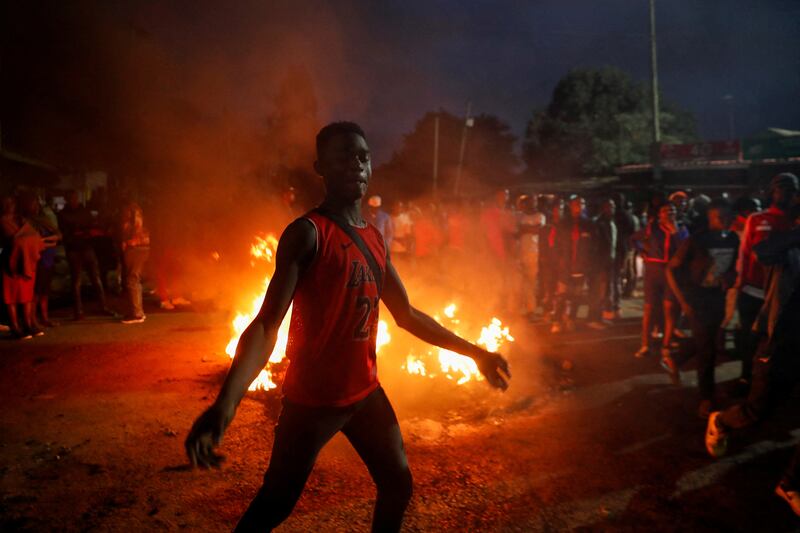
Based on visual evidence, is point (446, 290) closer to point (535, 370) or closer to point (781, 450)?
point (535, 370)

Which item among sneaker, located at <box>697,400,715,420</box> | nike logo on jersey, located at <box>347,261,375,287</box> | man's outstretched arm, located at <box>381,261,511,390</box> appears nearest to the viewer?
nike logo on jersey, located at <box>347,261,375,287</box>

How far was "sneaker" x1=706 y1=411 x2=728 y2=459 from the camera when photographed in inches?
157

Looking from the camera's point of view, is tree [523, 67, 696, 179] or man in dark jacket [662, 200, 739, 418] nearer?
man in dark jacket [662, 200, 739, 418]

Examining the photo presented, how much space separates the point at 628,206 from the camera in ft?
35.9

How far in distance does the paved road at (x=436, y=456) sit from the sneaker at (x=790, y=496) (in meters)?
0.09

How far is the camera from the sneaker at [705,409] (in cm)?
491

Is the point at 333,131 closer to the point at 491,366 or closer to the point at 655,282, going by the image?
the point at 491,366

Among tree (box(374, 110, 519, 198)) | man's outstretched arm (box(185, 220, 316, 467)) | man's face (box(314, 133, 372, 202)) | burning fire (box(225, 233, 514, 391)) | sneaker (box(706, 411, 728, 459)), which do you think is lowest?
sneaker (box(706, 411, 728, 459))

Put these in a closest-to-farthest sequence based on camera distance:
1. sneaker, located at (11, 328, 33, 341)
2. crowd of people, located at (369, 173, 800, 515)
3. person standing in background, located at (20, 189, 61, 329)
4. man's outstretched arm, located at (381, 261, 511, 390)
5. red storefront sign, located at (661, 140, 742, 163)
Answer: man's outstretched arm, located at (381, 261, 511, 390) → crowd of people, located at (369, 173, 800, 515) → person standing in background, located at (20, 189, 61, 329) → sneaker, located at (11, 328, 33, 341) → red storefront sign, located at (661, 140, 742, 163)

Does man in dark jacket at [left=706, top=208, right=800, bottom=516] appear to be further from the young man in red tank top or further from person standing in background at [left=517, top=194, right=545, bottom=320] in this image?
person standing in background at [left=517, top=194, right=545, bottom=320]

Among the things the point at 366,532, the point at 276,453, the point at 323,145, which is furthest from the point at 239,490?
the point at 323,145

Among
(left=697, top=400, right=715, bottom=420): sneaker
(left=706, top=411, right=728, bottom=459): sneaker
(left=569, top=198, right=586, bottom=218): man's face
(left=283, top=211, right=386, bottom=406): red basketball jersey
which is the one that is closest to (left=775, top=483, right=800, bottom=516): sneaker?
(left=706, top=411, right=728, bottom=459): sneaker

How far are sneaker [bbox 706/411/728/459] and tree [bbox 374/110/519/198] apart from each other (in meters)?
40.5

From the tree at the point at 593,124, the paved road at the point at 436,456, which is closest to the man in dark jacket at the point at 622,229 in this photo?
the paved road at the point at 436,456
